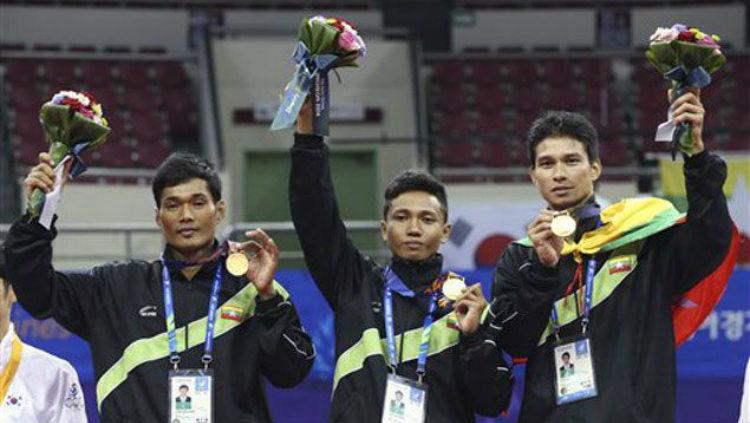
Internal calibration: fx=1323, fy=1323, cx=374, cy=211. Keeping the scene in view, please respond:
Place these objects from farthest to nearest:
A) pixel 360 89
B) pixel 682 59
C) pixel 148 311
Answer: pixel 360 89, pixel 148 311, pixel 682 59

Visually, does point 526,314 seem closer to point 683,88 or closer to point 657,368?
point 657,368

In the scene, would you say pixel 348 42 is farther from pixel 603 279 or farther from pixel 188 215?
pixel 603 279

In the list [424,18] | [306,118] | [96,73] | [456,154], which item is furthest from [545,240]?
[424,18]

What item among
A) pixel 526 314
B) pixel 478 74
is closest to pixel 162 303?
pixel 526 314

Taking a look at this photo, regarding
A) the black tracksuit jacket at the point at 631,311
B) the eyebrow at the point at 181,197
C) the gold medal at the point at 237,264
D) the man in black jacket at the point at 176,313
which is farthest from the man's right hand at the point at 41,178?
the black tracksuit jacket at the point at 631,311

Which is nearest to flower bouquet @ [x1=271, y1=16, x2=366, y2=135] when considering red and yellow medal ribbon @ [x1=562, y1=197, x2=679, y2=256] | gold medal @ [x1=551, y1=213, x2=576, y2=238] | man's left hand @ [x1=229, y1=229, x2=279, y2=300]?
man's left hand @ [x1=229, y1=229, x2=279, y2=300]

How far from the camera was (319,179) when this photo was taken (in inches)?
160

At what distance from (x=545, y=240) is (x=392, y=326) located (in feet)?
2.03

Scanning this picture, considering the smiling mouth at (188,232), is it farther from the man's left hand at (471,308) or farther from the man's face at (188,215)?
the man's left hand at (471,308)

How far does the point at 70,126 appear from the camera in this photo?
13.6 ft

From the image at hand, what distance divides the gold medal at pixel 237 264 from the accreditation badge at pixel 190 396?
1.09 ft

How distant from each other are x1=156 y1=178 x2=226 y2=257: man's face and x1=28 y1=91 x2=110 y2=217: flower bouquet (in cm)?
32

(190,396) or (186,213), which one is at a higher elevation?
(186,213)

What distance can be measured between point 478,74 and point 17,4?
19.8ft
